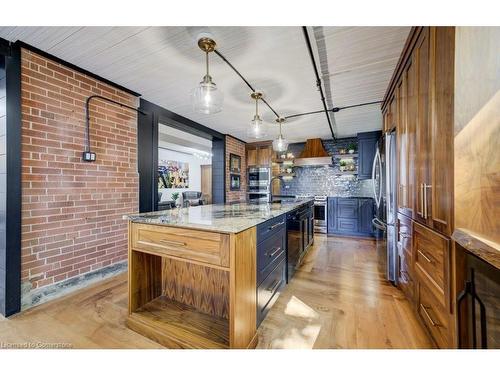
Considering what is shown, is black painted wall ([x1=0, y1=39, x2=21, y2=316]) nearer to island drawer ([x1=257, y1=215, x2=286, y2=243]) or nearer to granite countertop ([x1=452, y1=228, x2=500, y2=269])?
island drawer ([x1=257, y1=215, x2=286, y2=243])

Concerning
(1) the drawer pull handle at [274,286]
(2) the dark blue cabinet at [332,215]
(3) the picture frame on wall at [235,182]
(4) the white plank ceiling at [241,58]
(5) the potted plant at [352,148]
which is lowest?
(1) the drawer pull handle at [274,286]

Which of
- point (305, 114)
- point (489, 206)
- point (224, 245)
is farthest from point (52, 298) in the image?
point (305, 114)

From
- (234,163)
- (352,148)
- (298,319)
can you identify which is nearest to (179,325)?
(298,319)

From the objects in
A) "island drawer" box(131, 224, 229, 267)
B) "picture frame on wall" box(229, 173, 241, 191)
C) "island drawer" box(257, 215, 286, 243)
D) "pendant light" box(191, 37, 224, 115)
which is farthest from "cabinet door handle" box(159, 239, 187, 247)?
"picture frame on wall" box(229, 173, 241, 191)

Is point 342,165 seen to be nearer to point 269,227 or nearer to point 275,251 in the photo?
point 275,251

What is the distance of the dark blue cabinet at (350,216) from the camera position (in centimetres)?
421

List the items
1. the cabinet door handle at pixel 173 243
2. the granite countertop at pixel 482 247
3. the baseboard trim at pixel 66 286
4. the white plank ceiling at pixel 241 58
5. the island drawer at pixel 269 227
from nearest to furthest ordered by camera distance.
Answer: the granite countertop at pixel 482 247 < the cabinet door handle at pixel 173 243 < the island drawer at pixel 269 227 < the white plank ceiling at pixel 241 58 < the baseboard trim at pixel 66 286

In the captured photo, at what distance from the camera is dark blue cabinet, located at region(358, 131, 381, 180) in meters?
4.24

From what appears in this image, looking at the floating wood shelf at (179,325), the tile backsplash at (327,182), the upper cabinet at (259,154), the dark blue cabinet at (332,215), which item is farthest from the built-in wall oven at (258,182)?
the floating wood shelf at (179,325)

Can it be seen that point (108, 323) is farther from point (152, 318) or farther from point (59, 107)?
point (59, 107)

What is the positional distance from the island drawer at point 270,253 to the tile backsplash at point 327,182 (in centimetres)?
362

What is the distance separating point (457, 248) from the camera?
0.99 m

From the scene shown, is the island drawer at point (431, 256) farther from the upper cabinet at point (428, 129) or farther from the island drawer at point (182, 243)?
the island drawer at point (182, 243)

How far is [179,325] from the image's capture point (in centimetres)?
138
